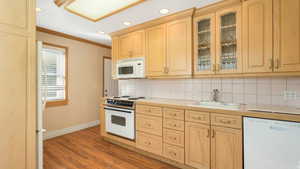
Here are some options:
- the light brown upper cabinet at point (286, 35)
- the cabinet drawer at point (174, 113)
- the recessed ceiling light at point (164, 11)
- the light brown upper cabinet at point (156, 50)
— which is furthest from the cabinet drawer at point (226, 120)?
the recessed ceiling light at point (164, 11)

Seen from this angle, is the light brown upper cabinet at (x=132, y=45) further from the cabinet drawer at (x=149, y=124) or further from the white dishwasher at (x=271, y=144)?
the white dishwasher at (x=271, y=144)

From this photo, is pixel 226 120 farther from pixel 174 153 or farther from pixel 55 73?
pixel 55 73

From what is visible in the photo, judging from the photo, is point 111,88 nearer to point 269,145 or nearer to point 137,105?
point 137,105

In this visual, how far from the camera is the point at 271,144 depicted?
1.58m

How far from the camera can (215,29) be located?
7.30 ft

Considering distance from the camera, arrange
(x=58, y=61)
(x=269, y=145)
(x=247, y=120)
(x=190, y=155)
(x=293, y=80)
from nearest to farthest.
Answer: (x=269, y=145)
(x=247, y=120)
(x=293, y=80)
(x=190, y=155)
(x=58, y=61)

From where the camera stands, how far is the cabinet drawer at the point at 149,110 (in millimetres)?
2425

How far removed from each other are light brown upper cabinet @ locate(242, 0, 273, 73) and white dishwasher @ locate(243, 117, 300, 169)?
71cm

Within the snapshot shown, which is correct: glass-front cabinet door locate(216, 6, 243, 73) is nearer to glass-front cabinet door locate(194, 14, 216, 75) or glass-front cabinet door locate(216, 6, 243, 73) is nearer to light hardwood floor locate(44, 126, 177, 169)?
glass-front cabinet door locate(194, 14, 216, 75)

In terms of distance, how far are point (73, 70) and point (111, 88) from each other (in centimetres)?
139

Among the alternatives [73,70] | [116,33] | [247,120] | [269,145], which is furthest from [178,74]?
[73,70]

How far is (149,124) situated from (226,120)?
4.00 ft

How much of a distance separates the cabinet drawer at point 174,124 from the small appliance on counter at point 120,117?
0.70 metres

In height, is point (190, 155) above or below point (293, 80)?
below
